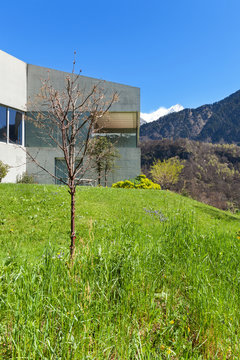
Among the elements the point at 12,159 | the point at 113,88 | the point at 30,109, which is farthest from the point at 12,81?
the point at 113,88

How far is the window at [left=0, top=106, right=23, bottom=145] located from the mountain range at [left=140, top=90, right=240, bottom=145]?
210ft

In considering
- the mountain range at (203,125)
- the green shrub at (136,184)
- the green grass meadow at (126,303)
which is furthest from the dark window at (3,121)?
the mountain range at (203,125)

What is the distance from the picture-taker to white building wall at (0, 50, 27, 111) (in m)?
14.3

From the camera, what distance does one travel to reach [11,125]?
1516cm

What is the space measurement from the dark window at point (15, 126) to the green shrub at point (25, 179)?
2318 mm

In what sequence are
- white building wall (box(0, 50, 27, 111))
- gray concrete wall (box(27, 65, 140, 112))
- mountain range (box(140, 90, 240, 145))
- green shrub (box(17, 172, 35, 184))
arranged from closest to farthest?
white building wall (box(0, 50, 27, 111)) < green shrub (box(17, 172, 35, 184)) < gray concrete wall (box(27, 65, 140, 112)) < mountain range (box(140, 90, 240, 145))

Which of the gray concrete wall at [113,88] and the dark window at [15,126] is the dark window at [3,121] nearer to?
the dark window at [15,126]

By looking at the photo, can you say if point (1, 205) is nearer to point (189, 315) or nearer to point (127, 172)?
point (189, 315)

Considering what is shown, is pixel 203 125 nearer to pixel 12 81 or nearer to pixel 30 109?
pixel 30 109

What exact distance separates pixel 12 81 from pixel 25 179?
6.72 metres

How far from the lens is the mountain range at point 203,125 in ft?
247

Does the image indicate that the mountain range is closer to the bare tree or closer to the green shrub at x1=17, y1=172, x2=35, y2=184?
the green shrub at x1=17, y1=172, x2=35, y2=184

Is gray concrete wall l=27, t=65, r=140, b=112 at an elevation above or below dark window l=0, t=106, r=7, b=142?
above

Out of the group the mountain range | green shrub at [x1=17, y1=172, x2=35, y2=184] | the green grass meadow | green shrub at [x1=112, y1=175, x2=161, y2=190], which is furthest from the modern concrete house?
the mountain range
